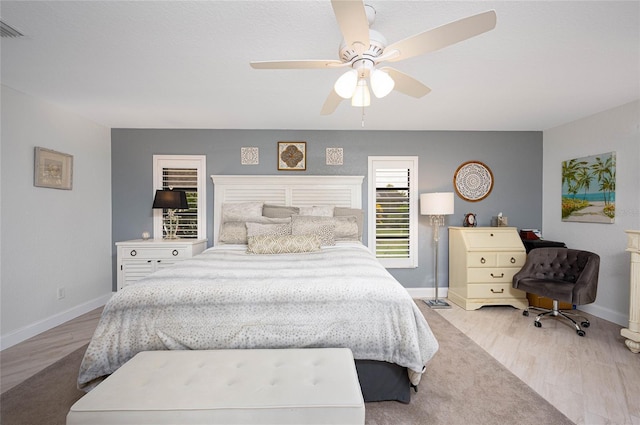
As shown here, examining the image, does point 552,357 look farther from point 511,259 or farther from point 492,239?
point 492,239

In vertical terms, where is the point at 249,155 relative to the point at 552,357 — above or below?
above

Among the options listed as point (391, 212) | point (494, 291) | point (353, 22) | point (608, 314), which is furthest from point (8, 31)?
point (608, 314)

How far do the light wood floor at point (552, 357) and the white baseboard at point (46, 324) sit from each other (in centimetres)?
6

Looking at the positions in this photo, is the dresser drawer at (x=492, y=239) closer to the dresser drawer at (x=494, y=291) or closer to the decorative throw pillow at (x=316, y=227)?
the dresser drawer at (x=494, y=291)

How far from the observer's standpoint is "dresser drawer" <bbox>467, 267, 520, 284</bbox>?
3855 mm

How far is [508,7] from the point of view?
176 centimetres

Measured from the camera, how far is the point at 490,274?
12.7 feet

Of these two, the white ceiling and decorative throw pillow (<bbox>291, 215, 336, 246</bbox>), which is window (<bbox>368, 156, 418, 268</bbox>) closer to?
the white ceiling

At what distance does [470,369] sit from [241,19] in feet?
9.54

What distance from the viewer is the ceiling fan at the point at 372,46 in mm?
1364

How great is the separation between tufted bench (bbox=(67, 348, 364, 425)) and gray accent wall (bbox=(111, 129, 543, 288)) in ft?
9.61

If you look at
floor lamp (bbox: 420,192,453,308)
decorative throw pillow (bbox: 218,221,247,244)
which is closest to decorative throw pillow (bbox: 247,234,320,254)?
decorative throw pillow (bbox: 218,221,247,244)

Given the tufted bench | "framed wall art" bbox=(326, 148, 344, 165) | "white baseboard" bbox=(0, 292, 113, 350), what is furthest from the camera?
"framed wall art" bbox=(326, 148, 344, 165)

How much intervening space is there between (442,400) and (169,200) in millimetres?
3552
